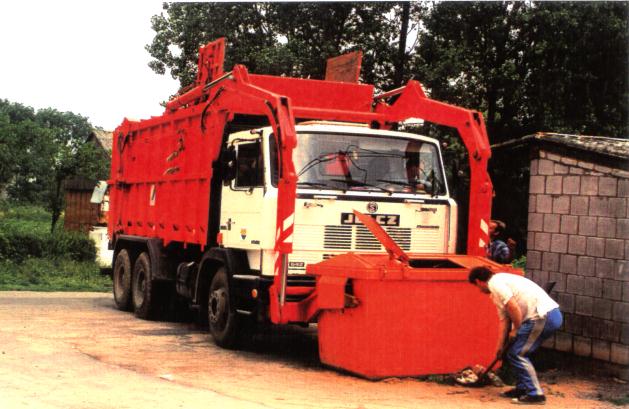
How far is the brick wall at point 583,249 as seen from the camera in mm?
9914

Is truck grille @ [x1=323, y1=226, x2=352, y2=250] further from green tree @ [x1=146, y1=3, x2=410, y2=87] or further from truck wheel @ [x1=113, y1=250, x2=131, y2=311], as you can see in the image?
green tree @ [x1=146, y1=3, x2=410, y2=87]

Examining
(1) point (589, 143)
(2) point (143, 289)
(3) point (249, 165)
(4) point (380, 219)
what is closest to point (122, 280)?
(2) point (143, 289)

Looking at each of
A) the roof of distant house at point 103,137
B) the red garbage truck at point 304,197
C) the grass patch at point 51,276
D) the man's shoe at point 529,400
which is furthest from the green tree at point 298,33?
the roof of distant house at point 103,137

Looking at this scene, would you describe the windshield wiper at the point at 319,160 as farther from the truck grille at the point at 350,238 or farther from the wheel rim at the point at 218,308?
the wheel rim at the point at 218,308

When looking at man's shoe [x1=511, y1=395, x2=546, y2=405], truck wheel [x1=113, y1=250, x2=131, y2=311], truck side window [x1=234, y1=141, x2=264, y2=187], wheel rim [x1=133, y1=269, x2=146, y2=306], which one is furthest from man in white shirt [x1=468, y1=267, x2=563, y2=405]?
truck wheel [x1=113, y1=250, x2=131, y2=311]

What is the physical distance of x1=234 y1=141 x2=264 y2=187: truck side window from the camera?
1094 centimetres

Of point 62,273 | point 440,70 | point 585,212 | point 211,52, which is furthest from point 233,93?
point 440,70

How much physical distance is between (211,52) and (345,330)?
581 centimetres

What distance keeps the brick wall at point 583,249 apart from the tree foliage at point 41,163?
20.4 meters

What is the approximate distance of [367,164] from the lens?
11.0 m

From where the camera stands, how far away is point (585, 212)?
10453mm

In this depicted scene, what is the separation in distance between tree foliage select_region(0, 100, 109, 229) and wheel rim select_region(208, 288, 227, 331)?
18088 mm

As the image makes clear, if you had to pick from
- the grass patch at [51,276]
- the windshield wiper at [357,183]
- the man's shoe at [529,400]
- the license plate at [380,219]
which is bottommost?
the man's shoe at [529,400]

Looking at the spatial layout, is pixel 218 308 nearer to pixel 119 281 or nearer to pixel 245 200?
pixel 245 200
